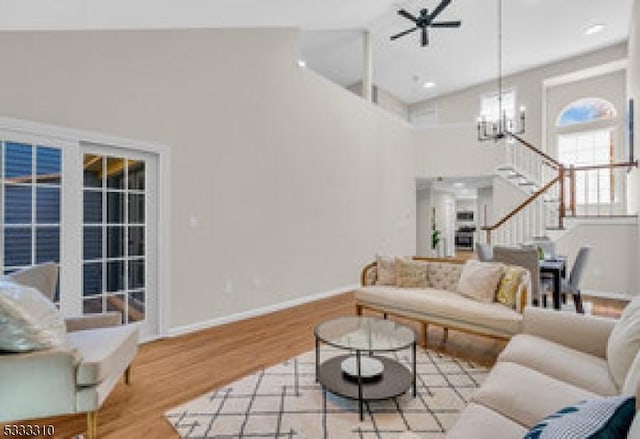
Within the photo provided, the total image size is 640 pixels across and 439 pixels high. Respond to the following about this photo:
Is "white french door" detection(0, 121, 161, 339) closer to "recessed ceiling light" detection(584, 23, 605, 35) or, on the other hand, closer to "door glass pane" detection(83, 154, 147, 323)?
"door glass pane" detection(83, 154, 147, 323)

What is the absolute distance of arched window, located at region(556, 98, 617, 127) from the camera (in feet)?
23.8

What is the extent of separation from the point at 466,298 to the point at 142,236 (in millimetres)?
3452

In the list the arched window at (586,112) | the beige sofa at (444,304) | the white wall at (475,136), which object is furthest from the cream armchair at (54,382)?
the arched window at (586,112)

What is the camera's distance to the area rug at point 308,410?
2002 mm

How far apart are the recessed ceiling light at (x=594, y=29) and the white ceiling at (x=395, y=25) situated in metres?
0.12

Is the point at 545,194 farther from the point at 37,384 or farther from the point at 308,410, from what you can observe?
the point at 37,384

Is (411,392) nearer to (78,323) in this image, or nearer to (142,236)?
(78,323)

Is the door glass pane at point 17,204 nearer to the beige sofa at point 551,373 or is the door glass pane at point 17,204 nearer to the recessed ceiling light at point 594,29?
the beige sofa at point 551,373

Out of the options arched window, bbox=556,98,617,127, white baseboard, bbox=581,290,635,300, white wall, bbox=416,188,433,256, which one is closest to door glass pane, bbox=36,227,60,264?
white baseboard, bbox=581,290,635,300

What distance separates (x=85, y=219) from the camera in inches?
124

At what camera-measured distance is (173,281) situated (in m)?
3.64

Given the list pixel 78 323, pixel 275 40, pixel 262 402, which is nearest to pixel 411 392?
pixel 262 402

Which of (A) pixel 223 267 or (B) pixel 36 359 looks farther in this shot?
(A) pixel 223 267

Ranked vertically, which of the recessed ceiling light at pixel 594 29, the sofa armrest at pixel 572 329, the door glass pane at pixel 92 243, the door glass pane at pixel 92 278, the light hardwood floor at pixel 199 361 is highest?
the recessed ceiling light at pixel 594 29
